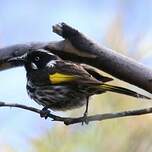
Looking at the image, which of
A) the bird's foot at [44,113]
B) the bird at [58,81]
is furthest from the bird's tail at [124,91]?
the bird's foot at [44,113]

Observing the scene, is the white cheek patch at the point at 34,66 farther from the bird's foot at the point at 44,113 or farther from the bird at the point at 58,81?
the bird's foot at the point at 44,113

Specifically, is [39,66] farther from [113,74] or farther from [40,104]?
[113,74]

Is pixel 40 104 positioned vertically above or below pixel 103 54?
below

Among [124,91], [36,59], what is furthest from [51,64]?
[124,91]

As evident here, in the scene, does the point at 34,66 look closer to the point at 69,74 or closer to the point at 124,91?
the point at 69,74

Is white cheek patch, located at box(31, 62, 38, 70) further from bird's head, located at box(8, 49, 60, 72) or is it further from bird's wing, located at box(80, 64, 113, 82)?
bird's wing, located at box(80, 64, 113, 82)

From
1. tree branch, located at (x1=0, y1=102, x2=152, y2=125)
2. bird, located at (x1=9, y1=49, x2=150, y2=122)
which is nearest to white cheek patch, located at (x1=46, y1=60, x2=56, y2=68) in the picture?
bird, located at (x1=9, y1=49, x2=150, y2=122)

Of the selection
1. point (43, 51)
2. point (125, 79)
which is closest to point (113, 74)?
point (125, 79)
